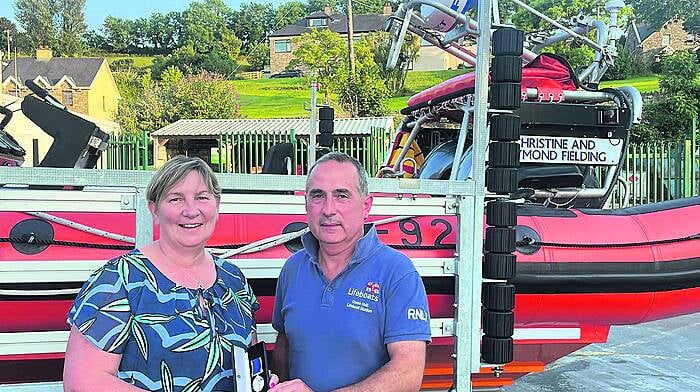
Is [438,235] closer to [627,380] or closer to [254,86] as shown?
[627,380]

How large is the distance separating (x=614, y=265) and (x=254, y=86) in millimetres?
32640

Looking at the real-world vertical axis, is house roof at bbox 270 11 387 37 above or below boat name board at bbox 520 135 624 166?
above

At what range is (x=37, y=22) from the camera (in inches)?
223

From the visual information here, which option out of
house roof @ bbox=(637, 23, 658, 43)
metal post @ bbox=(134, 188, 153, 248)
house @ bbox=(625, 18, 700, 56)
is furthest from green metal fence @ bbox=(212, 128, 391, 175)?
house roof @ bbox=(637, 23, 658, 43)

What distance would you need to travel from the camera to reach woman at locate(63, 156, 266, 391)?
5.44 ft

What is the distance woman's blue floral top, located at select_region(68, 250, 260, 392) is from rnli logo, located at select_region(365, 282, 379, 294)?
15.3 inches

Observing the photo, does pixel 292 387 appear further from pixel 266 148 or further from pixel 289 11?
pixel 266 148

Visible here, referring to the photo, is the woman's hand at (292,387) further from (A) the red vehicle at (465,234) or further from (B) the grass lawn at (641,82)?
(B) the grass lawn at (641,82)

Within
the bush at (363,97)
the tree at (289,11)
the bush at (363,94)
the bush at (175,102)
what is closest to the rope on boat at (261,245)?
the tree at (289,11)

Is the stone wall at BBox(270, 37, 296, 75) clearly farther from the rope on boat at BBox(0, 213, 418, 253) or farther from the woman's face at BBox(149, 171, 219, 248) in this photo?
the woman's face at BBox(149, 171, 219, 248)

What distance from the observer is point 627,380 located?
4.85 m

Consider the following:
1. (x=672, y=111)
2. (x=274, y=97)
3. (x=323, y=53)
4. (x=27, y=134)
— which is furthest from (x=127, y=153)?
(x=274, y=97)

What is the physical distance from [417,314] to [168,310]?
673mm

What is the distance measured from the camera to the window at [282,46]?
3553 centimetres
